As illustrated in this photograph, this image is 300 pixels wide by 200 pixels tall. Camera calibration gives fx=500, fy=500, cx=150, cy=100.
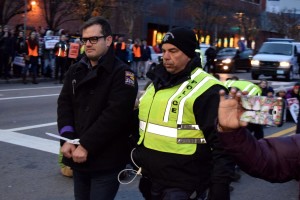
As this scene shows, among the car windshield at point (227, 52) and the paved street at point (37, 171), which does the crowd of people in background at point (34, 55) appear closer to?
the paved street at point (37, 171)

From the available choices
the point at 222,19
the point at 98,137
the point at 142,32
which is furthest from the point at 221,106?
the point at 222,19

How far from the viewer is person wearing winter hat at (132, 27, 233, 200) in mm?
2904

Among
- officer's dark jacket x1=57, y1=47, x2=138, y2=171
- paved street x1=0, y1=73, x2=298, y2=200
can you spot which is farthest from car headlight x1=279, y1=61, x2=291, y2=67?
officer's dark jacket x1=57, y1=47, x2=138, y2=171

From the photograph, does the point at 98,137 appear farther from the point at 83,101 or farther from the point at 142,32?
the point at 142,32

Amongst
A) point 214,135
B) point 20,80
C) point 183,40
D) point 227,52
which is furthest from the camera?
point 227,52

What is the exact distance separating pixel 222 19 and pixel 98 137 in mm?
39910

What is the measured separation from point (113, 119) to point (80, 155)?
313 millimetres

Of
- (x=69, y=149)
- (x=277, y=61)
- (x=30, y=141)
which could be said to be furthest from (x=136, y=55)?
(x=69, y=149)

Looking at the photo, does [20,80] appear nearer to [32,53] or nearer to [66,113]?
[32,53]

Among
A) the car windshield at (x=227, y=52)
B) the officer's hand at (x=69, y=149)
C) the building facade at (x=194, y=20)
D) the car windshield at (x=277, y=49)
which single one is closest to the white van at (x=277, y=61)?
the car windshield at (x=277, y=49)

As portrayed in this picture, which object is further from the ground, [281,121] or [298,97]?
[281,121]

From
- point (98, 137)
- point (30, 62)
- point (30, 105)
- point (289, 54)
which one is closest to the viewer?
point (98, 137)

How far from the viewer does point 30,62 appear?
56.8 feet

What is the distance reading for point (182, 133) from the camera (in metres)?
2.96
